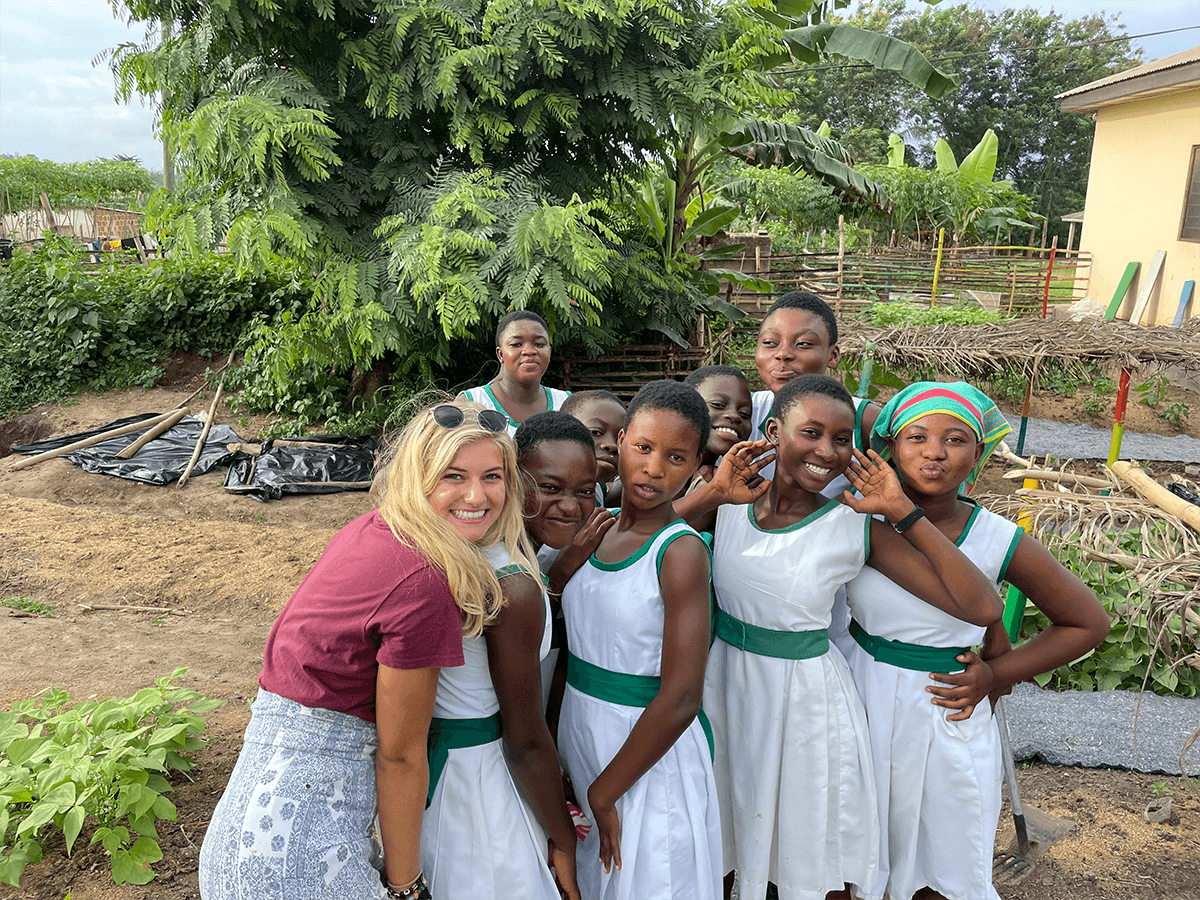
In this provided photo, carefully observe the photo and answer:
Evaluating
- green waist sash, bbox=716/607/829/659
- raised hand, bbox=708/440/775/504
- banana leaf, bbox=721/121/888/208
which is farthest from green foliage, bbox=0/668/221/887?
banana leaf, bbox=721/121/888/208

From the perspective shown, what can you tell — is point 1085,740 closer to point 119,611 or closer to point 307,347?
point 119,611

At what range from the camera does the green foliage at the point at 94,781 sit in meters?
2.34

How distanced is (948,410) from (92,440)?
28.6 ft

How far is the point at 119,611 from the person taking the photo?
5027 millimetres

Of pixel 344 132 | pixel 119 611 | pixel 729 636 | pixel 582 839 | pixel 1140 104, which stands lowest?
pixel 119 611

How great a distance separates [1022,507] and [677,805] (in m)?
3.34

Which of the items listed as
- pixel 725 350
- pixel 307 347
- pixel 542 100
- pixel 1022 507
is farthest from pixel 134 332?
pixel 1022 507

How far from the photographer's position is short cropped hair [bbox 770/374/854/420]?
6.17 ft

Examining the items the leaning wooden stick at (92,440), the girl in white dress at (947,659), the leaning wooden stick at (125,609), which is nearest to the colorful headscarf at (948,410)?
the girl in white dress at (947,659)

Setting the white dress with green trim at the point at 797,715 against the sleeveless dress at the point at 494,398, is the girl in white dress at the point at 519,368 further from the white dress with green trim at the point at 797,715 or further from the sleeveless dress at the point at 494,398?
the white dress with green trim at the point at 797,715

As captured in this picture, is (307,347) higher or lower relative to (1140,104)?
lower

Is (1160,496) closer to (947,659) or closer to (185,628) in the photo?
(947,659)

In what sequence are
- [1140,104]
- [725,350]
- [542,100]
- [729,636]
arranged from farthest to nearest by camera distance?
[1140,104], [725,350], [542,100], [729,636]

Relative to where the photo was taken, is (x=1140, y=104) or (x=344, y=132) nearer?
(x=344, y=132)
